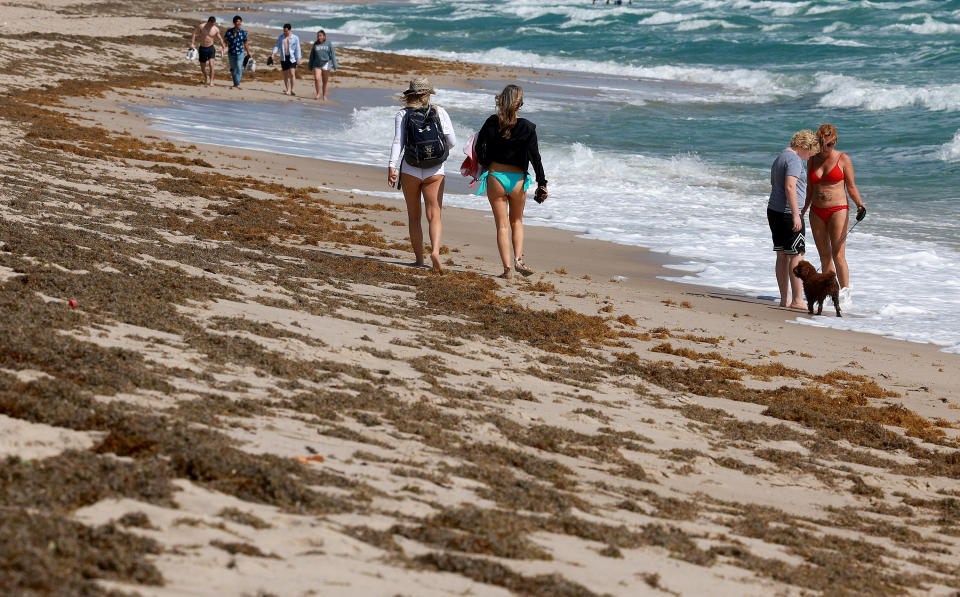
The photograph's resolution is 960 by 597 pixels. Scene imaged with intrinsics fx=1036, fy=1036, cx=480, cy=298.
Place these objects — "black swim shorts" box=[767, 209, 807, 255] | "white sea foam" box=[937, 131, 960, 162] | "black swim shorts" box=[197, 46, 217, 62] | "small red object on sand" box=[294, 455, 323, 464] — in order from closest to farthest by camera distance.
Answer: "small red object on sand" box=[294, 455, 323, 464]
"black swim shorts" box=[767, 209, 807, 255]
"white sea foam" box=[937, 131, 960, 162]
"black swim shorts" box=[197, 46, 217, 62]

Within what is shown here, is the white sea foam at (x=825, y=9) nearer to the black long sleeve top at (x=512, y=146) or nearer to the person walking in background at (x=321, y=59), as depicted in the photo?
the person walking in background at (x=321, y=59)

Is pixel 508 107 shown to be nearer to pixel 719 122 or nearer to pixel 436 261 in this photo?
pixel 436 261

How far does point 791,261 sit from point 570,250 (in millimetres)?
2719

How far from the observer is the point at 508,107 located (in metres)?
9.08

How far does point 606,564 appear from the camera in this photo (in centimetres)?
362

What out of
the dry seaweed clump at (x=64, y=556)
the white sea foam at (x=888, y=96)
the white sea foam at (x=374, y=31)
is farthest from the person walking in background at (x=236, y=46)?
the white sea foam at (x=374, y=31)

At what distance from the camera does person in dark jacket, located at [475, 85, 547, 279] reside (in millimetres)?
9227

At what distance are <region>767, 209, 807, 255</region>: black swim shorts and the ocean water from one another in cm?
76

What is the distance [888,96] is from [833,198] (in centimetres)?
2152

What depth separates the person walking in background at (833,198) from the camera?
381 inches

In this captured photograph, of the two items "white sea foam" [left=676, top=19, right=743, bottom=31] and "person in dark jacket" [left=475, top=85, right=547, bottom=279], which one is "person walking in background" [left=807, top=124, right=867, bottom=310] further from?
"white sea foam" [left=676, top=19, right=743, bottom=31]

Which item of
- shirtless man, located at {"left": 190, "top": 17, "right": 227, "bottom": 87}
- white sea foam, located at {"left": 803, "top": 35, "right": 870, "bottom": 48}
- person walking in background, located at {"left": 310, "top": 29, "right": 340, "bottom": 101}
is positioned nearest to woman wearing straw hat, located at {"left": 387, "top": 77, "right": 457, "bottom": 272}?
person walking in background, located at {"left": 310, "top": 29, "right": 340, "bottom": 101}

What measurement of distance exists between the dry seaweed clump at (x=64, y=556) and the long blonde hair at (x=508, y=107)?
21.2 feet

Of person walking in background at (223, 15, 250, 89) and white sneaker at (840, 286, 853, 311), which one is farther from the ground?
person walking in background at (223, 15, 250, 89)
